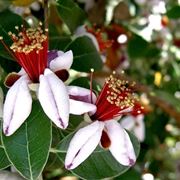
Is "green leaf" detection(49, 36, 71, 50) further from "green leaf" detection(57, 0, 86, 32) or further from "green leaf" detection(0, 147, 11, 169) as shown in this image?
"green leaf" detection(0, 147, 11, 169)

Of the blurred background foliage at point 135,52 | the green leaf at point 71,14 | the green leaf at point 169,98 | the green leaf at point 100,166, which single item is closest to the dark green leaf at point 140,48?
the blurred background foliage at point 135,52

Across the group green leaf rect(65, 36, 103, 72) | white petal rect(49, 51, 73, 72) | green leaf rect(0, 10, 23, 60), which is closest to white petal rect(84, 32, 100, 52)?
green leaf rect(65, 36, 103, 72)

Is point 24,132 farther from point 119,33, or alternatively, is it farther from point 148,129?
point 148,129

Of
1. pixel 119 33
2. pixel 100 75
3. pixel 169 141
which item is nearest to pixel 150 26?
pixel 119 33

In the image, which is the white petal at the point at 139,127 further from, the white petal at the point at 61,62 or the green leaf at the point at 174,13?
the white petal at the point at 61,62

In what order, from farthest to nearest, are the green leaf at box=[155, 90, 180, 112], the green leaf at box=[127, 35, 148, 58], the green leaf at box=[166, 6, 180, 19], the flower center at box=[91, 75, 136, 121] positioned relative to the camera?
the green leaf at box=[127, 35, 148, 58], the green leaf at box=[155, 90, 180, 112], the green leaf at box=[166, 6, 180, 19], the flower center at box=[91, 75, 136, 121]

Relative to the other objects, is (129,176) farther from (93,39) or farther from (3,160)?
(3,160)
